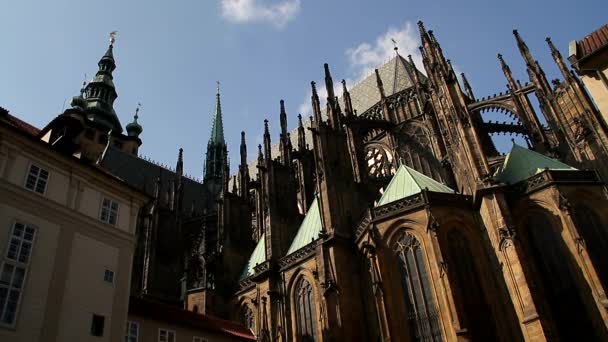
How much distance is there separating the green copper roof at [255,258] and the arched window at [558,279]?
14.5 metres

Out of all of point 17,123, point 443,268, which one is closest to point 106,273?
point 17,123

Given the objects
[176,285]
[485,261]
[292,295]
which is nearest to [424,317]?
[485,261]

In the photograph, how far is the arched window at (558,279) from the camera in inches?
662

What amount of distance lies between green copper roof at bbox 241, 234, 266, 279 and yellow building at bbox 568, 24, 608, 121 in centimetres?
1782

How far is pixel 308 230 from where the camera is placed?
25.1m

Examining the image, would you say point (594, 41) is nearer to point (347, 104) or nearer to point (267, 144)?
point (347, 104)

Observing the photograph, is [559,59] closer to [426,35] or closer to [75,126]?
[426,35]

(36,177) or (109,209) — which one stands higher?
(36,177)

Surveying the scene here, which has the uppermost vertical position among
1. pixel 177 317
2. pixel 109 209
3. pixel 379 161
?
pixel 379 161

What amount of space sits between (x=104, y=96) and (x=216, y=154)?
46.6 ft

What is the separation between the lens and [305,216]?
27156 mm

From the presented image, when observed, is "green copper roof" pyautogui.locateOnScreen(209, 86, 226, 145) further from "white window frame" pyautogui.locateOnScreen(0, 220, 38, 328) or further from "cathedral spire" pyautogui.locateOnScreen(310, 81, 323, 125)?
"white window frame" pyautogui.locateOnScreen(0, 220, 38, 328)

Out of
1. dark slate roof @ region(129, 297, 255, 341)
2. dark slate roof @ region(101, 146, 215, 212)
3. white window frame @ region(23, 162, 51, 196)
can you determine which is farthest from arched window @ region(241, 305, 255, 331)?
dark slate roof @ region(101, 146, 215, 212)

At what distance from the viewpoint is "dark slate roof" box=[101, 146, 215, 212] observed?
42.6 m
